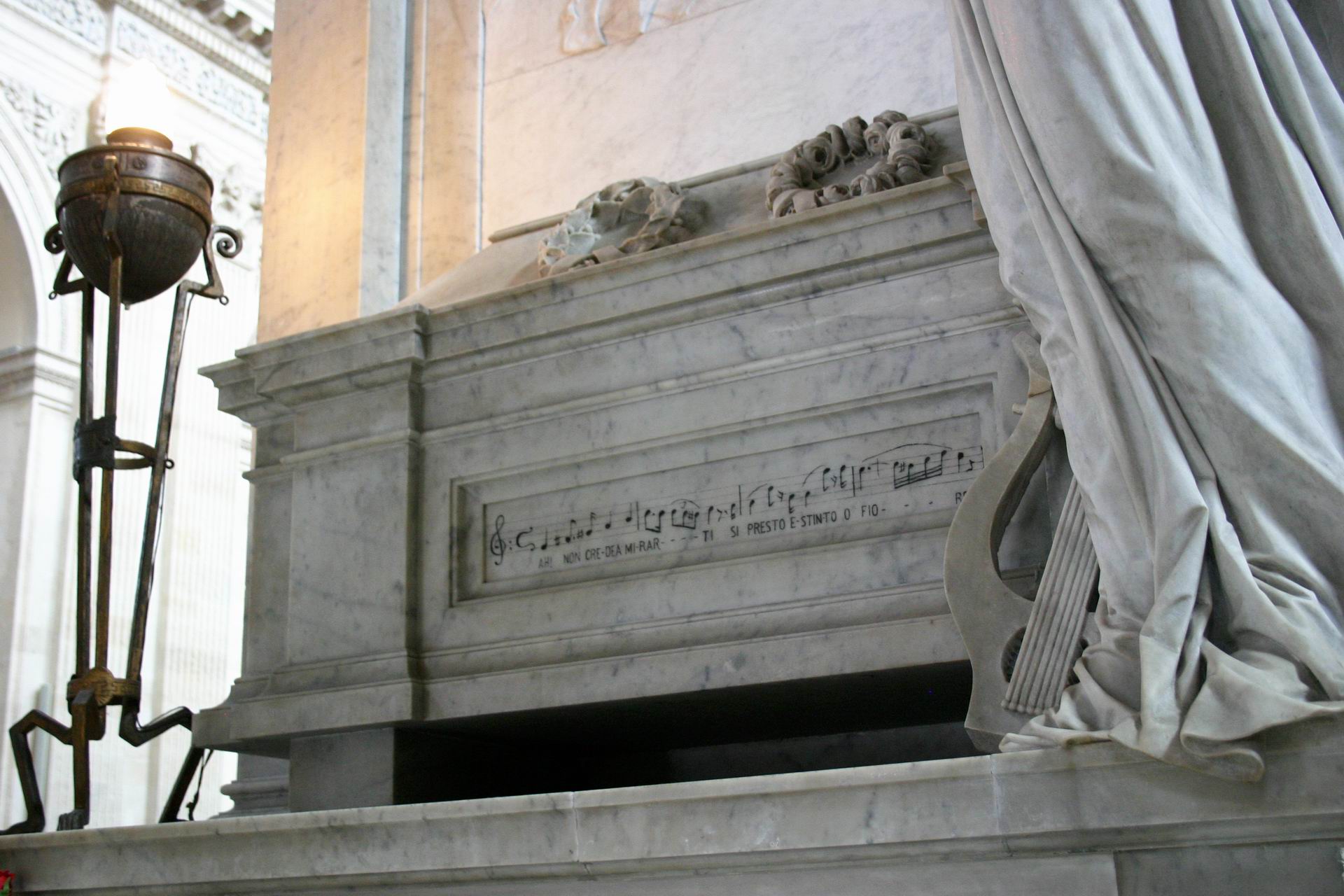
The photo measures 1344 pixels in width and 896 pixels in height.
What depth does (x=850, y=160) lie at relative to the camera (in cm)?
349

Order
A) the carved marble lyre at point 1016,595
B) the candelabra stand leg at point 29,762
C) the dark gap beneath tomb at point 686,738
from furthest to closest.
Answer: the candelabra stand leg at point 29,762, the dark gap beneath tomb at point 686,738, the carved marble lyre at point 1016,595

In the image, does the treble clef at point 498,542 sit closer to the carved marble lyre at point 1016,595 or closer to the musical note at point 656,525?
the musical note at point 656,525

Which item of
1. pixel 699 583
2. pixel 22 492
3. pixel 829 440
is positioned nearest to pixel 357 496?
pixel 699 583

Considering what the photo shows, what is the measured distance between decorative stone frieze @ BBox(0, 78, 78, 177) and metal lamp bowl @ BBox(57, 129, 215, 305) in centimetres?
588

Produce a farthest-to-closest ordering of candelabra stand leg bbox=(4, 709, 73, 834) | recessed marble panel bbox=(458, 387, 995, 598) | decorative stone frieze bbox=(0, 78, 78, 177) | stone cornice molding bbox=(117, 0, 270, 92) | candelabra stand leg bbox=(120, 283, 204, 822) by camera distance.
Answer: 1. stone cornice molding bbox=(117, 0, 270, 92)
2. decorative stone frieze bbox=(0, 78, 78, 177)
3. candelabra stand leg bbox=(120, 283, 204, 822)
4. candelabra stand leg bbox=(4, 709, 73, 834)
5. recessed marble panel bbox=(458, 387, 995, 598)

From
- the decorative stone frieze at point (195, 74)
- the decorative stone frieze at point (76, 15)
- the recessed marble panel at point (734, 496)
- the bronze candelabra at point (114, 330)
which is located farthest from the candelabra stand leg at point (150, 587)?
the decorative stone frieze at point (195, 74)

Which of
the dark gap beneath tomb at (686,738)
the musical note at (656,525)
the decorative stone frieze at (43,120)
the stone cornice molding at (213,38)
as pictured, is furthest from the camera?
the stone cornice molding at (213,38)

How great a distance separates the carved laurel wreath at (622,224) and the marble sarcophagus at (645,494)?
0.06 m

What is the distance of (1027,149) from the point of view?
241 cm

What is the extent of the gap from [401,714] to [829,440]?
114cm

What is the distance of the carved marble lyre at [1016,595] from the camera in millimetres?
2408

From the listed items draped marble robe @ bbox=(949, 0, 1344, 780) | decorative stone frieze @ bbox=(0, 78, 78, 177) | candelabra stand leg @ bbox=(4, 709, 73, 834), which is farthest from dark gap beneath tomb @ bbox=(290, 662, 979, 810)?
decorative stone frieze @ bbox=(0, 78, 78, 177)

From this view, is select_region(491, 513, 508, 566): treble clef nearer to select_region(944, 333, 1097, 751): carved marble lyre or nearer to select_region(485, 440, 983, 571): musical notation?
select_region(485, 440, 983, 571): musical notation

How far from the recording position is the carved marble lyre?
2.41 m
